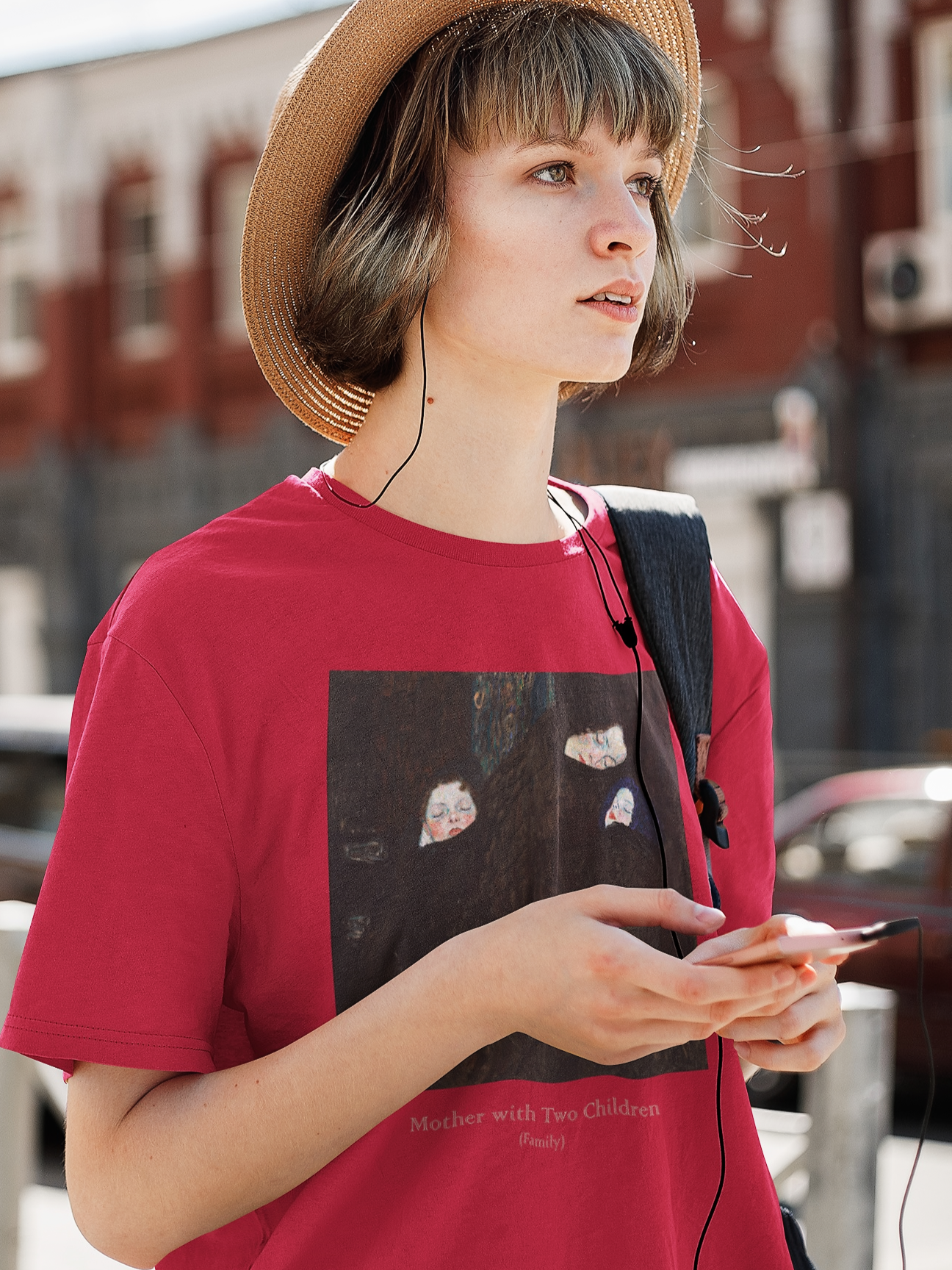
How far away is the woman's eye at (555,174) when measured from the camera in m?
1.30

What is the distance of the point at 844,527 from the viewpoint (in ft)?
35.9

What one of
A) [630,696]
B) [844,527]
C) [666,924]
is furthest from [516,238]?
[844,527]

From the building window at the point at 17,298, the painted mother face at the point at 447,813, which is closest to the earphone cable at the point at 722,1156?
the painted mother face at the point at 447,813

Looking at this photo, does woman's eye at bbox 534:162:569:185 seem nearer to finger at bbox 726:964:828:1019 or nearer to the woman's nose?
the woman's nose

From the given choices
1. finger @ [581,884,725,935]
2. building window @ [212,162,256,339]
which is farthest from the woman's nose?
building window @ [212,162,256,339]

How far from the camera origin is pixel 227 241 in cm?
1456

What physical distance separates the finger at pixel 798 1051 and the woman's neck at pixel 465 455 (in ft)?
1.77

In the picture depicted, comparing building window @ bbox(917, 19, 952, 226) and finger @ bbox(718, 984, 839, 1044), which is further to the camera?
building window @ bbox(917, 19, 952, 226)

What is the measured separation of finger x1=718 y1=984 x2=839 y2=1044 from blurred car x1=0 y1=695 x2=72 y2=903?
15.7 feet

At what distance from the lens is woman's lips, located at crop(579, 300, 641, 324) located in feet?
4.21

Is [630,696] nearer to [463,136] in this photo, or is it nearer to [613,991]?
[613,991]

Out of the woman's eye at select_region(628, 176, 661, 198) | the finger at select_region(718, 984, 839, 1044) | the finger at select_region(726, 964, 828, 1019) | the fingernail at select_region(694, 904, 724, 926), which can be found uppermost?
the woman's eye at select_region(628, 176, 661, 198)

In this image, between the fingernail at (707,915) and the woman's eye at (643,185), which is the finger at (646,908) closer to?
the fingernail at (707,915)

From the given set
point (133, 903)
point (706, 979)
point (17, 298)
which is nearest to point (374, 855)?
point (133, 903)
